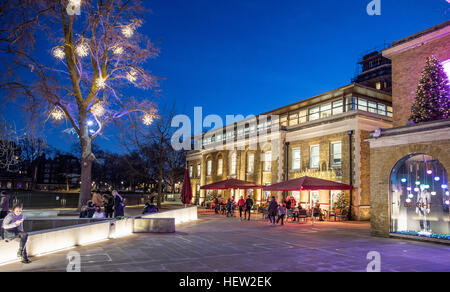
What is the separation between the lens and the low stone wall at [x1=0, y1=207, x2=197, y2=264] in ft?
25.3

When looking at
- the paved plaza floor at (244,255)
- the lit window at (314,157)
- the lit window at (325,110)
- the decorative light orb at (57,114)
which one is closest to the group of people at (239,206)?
the lit window at (314,157)

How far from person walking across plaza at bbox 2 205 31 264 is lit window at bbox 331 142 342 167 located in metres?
19.3

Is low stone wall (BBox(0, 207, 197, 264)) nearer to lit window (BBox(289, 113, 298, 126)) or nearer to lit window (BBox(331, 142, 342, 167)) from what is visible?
lit window (BBox(331, 142, 342, 167))

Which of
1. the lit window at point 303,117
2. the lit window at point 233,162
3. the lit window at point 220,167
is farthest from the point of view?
the lit window at point 220,167

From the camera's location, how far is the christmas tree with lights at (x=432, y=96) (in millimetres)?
13070

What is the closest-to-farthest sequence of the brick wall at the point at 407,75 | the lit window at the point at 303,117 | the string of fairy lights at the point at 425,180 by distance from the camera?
the string of fairy lights at the point at 425,180 < the brick wall at the point at 407,75 < the lit window at the point at 303,117

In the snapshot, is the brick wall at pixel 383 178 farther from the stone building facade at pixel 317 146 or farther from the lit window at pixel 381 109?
the lit window at pixel 381 109

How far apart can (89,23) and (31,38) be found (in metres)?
3.06

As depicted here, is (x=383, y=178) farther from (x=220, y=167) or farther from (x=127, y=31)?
(x=220, y=167)

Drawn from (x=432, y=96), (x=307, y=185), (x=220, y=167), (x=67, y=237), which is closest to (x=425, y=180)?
(x=432, y=96)

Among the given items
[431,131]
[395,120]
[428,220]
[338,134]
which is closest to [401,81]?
[395,120]

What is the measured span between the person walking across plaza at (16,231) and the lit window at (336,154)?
1934 centimetres
